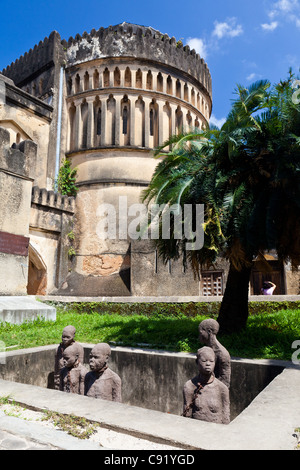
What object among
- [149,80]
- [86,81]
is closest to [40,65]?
[86,81]

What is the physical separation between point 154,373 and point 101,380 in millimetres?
1218

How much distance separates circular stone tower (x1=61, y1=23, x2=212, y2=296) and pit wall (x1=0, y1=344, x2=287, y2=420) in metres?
11.8

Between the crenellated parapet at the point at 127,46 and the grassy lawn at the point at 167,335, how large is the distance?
1544 cm

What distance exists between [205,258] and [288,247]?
1.38 metres

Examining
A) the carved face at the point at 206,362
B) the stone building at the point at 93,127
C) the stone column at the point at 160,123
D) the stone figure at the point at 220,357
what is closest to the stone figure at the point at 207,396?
the carved face at the point at 206,362

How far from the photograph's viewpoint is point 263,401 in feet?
10.0

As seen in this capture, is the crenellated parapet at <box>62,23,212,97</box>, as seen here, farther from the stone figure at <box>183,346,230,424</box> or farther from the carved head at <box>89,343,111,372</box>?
the stone figure at <box>183,346,230,424</box>

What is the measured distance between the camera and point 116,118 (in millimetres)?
18844

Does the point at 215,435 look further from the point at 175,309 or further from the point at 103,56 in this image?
the point at 103,56

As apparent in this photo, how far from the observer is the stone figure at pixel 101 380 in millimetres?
3939

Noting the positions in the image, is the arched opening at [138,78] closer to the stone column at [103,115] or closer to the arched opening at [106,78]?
the arched opening at [106,78]

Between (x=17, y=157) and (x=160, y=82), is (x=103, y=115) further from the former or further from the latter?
(x=17, y=157)
